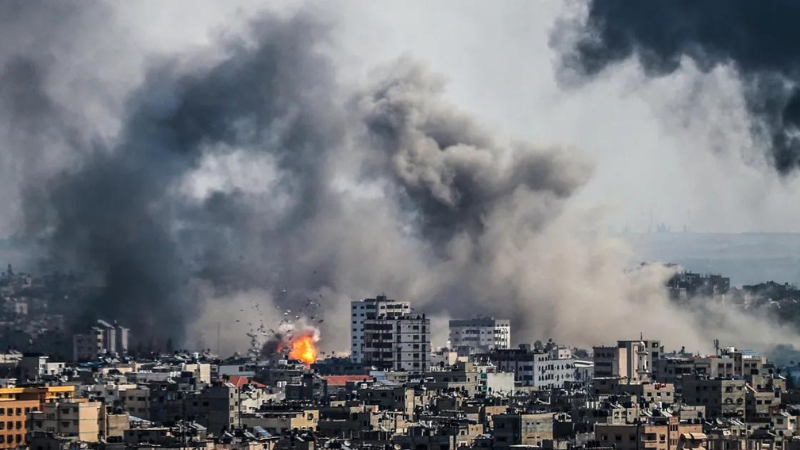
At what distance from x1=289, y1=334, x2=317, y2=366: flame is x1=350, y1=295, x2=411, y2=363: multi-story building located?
1.56 m

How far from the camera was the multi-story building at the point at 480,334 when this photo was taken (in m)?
119

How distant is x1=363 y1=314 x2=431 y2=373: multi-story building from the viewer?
109 meters

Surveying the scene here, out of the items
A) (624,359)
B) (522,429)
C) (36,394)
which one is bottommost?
(522,429)

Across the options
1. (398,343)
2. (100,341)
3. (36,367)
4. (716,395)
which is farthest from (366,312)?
(716,395)

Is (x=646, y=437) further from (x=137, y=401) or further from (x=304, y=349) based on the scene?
(x=304, y=349)

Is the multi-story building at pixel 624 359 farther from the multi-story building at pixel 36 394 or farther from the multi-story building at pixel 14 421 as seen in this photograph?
the multi-story building at pixel 14 421

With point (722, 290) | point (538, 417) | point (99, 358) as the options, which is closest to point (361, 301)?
point (99, 358)

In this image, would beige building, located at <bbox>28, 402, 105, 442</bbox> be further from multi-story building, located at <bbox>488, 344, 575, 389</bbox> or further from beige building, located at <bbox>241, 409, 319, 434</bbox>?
multi-story building, located at <bbox>488, 344, 575, 389</bbox>

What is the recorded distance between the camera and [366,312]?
114625 mm

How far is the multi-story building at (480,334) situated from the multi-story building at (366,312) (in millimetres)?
4375

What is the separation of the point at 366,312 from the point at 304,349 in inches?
113

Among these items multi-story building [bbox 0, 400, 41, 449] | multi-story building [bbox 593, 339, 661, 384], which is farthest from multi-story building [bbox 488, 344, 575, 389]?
multi-story building [bbox 0, 400, 41, 449]

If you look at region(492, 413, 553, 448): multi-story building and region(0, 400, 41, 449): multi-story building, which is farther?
region(0, 400, 41, 449): multi-story building

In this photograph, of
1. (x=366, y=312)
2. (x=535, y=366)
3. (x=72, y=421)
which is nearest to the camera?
(x=72, y=421)
